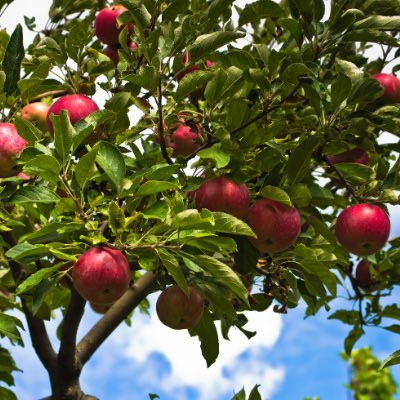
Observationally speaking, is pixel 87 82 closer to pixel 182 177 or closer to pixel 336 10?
pixel 182 177

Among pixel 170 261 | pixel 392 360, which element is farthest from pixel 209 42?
pixel 392 360

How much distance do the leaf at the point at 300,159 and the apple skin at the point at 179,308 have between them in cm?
62

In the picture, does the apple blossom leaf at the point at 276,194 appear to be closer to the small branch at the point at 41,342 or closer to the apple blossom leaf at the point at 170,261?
the apple blossom leaf at the point at 170,261

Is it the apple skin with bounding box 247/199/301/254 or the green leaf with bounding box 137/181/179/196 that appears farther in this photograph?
the apple skin with bounding box 247/199/301/254

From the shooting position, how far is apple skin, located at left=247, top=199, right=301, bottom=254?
8.79ft

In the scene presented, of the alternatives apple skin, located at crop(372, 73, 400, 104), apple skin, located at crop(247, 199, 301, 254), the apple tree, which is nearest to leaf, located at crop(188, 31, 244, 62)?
the apple tree

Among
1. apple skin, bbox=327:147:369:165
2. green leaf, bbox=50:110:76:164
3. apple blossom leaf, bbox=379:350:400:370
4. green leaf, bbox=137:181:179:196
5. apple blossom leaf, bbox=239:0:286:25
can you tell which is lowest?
apple blossom leaf, bbox=379:350:400:370

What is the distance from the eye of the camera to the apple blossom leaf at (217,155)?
2.50 meters

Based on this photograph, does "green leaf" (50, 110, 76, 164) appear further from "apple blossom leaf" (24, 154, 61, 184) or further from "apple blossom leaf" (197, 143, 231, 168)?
"apple blossom leaf" (197, 143, 231, 168)

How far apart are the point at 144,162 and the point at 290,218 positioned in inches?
24.5

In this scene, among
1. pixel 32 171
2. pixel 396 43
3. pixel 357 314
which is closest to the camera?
pixel 32 171

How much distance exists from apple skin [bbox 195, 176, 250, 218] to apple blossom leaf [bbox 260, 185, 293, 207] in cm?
8

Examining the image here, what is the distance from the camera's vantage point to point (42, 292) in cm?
274

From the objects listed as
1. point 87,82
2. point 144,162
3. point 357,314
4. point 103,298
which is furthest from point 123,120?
point 357,314
